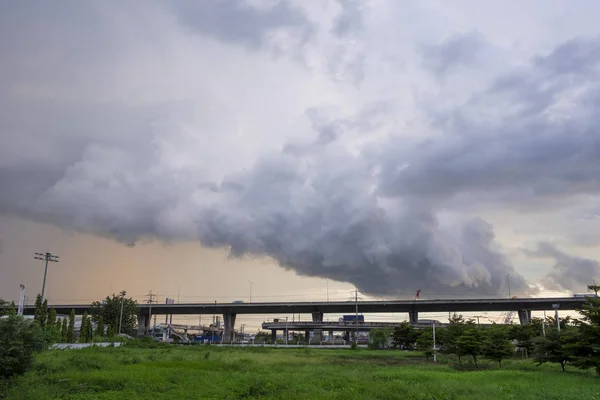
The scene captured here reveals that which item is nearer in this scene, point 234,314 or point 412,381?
point 412,381

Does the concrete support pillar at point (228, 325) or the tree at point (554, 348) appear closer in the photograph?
the tree at point (554, 348)

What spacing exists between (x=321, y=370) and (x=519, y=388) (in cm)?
1653

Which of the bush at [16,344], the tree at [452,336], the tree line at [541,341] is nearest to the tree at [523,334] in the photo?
the tree line at [541,341]

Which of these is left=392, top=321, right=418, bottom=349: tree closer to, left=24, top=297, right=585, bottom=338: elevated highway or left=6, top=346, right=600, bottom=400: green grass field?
left=24, top=297, right=585, bottom=338: elevated highway

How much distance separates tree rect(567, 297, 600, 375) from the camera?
36.3 metres

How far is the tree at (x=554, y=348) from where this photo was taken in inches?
1561

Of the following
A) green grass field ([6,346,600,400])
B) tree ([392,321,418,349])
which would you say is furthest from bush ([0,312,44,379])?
tree ([392,321,418,349])

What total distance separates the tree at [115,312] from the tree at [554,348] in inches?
3759

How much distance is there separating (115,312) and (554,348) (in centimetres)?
10075

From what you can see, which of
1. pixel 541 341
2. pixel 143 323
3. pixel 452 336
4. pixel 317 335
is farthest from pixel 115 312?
pixel 541 341

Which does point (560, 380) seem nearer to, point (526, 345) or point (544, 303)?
point (526, 345)

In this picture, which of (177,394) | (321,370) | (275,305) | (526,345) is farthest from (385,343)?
(177,394)

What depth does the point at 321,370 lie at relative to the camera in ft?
135

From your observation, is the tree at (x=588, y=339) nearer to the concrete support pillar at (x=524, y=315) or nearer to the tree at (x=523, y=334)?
the tree at (x=523, y=334)
